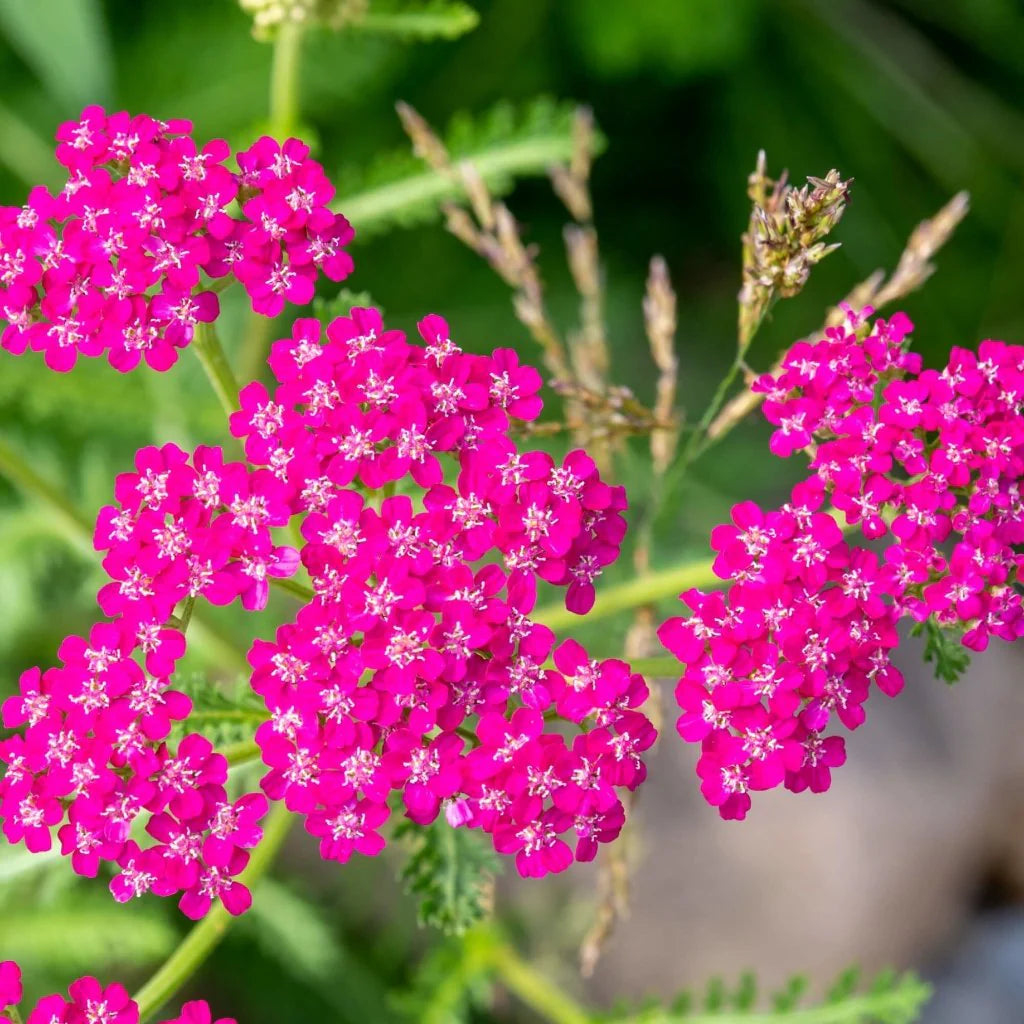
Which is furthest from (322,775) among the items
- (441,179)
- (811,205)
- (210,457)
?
(441,179)

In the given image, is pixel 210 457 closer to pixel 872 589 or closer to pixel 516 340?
pixel 872 589

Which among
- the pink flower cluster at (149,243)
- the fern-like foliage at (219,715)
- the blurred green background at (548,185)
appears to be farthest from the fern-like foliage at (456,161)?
the fern-like foliage at (219,715)

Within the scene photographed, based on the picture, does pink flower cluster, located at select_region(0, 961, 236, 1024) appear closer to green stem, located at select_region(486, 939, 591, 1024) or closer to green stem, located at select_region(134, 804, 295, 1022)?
green stem, located at select_region(134, 804, 295, 1022)

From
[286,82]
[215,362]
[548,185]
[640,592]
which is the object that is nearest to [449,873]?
[640,592]

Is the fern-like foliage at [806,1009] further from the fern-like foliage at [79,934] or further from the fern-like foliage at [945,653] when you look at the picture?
the fern-like foliage at [79,934]

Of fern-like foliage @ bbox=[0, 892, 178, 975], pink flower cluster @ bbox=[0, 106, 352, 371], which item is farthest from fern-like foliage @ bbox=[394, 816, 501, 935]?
fern-like foliage @ bbox=[0, 892, 178, 975]

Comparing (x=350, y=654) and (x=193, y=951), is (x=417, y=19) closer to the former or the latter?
(x=350, y=654)
